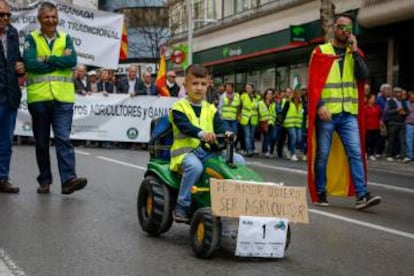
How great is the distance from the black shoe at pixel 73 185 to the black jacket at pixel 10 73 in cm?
116

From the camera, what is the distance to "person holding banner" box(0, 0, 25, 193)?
896 centimetres

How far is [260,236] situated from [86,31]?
13436mm

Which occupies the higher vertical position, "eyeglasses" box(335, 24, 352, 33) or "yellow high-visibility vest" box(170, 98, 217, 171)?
"eyeglasses" box(335, 24, 352, 33)

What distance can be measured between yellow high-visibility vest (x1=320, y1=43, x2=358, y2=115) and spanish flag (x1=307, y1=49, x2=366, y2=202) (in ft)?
0.20

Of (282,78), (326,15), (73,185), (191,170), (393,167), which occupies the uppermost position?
(326,15)

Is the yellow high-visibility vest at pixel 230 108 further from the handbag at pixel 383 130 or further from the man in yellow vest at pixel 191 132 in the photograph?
the man in yellow vest at pixel 191 132

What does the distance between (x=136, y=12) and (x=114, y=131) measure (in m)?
43.4

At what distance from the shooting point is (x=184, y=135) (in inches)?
249

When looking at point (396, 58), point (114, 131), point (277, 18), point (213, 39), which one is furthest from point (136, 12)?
point (114, 131)

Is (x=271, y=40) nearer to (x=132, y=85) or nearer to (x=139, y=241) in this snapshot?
(x=132, y=85)

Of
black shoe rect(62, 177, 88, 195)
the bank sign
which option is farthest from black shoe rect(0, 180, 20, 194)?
the bank sign

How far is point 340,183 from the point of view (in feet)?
29.8

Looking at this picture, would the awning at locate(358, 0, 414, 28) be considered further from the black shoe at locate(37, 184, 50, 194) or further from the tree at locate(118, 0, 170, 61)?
the tree at locate(118, 0, 170, 61)

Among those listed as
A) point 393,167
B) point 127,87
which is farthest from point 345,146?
point 127,87
